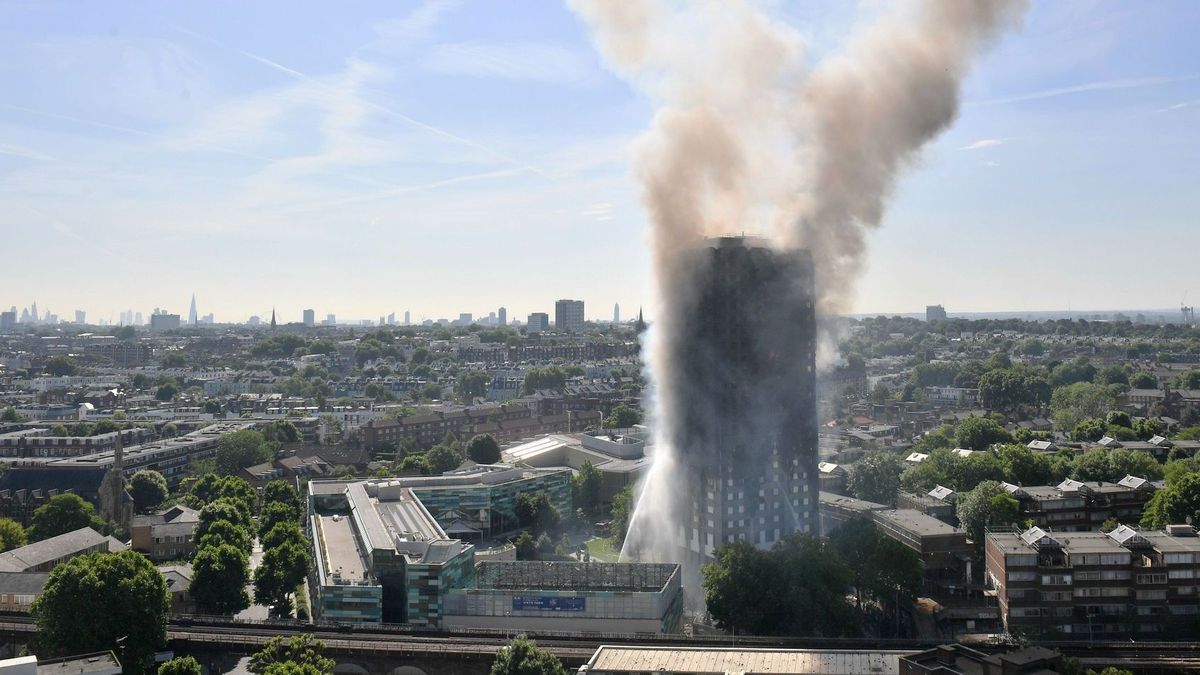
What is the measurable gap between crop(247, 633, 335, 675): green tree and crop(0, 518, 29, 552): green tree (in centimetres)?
3165

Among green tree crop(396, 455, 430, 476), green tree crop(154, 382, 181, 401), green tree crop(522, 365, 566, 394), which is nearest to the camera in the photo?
green tree crop(396, 455, 430, 476)

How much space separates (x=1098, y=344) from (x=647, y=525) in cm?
17155

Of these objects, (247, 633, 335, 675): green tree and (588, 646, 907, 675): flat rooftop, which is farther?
(247, 633, 335, 675): green tree

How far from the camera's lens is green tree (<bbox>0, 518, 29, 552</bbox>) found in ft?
195

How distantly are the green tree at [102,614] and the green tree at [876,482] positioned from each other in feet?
145

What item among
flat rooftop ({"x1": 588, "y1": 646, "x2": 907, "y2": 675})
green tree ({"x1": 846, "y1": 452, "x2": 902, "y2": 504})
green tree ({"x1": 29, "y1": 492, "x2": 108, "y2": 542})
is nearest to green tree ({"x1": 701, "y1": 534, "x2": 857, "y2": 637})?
flat rooftop ({"x1": 588, "y1": 646, "x2": 907, "y2": 675})

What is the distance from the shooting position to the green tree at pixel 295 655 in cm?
3525

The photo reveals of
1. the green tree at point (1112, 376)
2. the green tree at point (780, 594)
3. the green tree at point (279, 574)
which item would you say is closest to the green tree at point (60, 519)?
the green tree at point (279, 574)

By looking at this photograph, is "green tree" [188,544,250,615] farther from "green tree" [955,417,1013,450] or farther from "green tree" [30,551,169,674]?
"green tree" [955,417,1013,450]

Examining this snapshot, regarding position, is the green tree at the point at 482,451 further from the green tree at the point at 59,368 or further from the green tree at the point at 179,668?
the green tree at the point at 59,368

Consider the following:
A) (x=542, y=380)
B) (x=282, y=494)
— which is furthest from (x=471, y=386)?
(x=282, y=494)

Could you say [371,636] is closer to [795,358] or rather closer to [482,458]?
[795,358]

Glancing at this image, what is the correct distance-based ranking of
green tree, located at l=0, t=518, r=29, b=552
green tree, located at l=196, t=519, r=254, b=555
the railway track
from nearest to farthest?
the railway track → green tree, located at l=196, t=519, r=254, b=555 → green tree, located at l=0, t=518, r=29, b=552

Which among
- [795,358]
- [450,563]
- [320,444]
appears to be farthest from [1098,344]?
[450,563]
